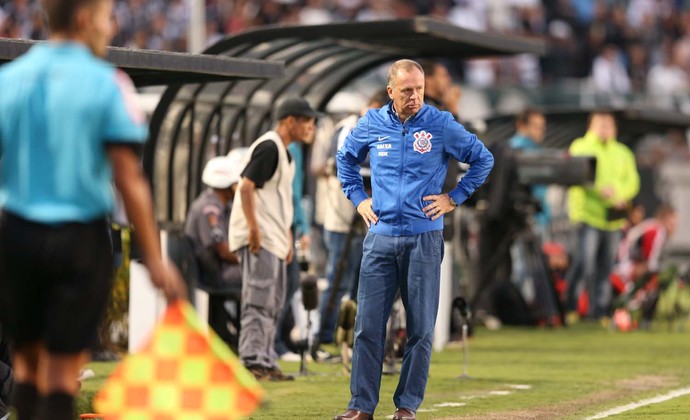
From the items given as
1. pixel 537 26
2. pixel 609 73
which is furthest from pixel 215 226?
pixel 537 26

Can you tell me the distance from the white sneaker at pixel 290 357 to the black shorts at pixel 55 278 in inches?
304

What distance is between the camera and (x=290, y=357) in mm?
13375

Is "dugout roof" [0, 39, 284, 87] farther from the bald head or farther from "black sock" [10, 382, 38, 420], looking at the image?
"black sock" [10, 382, 38, 420]

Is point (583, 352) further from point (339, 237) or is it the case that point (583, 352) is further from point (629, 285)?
point (629, 285)

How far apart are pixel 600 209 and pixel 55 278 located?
13572 mm

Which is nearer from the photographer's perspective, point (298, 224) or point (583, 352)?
point (298, 224)

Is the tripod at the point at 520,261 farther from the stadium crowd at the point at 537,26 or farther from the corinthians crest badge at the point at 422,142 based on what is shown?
the corinthians crest badge at the point at 422,142

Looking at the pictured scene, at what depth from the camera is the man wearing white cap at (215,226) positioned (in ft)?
41.8

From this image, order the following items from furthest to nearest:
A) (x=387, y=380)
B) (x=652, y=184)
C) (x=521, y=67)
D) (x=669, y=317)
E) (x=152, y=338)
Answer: (x=521, y=67), (x=652, y=184), (x=669, y=317), (x=387, y=380), (x=152, y=338)

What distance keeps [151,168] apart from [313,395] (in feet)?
12.8

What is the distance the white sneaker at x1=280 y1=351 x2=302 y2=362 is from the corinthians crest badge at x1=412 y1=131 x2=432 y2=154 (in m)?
4.77

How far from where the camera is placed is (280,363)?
13.1 meters

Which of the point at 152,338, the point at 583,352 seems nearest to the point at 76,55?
the point at 152,338

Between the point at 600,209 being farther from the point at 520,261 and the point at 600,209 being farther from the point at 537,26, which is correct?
the point at 537,26
